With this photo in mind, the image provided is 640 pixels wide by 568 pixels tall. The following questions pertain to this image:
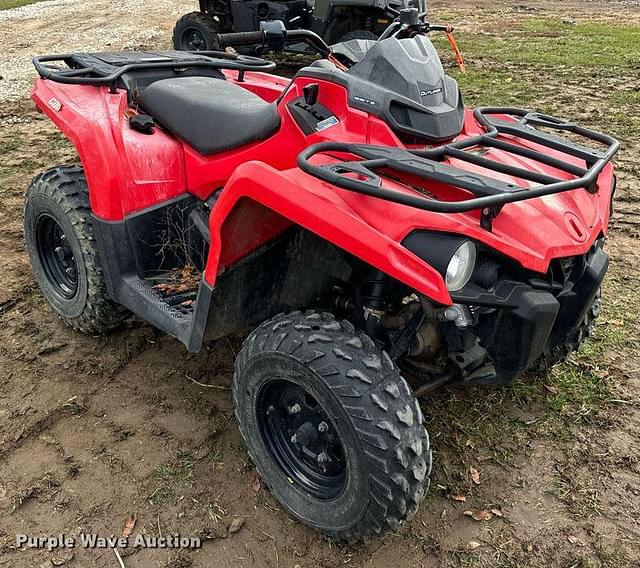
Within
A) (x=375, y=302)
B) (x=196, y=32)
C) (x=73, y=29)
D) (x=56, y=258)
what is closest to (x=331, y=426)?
(x=375, y=302)

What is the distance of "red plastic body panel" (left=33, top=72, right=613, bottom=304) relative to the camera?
192 centimetres

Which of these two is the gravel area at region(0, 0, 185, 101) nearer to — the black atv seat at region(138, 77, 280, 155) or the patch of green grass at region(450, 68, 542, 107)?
the patch of green grass at region(450, 68, 542, 107)

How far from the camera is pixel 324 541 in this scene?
94.0 inches

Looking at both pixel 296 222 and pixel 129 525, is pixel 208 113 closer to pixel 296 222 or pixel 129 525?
pixel 296 222

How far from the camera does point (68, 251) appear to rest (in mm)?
3420

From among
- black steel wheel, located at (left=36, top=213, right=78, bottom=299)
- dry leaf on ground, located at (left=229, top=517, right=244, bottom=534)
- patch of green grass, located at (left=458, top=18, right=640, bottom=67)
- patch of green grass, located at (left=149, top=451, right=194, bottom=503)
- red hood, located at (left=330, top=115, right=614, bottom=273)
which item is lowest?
patch of green grass, located at (left=458, top=18, right=640, bottom=67)

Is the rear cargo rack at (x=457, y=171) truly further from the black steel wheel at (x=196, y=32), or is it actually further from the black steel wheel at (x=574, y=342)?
the black steel wheel at (x=196, y=32)

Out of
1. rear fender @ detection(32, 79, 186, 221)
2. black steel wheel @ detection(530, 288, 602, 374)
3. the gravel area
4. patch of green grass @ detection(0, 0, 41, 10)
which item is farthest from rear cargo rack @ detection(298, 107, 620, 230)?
patch of green grass @ detection(0, 0, 41, 10)

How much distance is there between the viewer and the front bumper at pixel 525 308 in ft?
6.40

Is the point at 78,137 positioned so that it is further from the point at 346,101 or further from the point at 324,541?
the point at 324,541

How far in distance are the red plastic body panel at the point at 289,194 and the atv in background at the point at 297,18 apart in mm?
4938

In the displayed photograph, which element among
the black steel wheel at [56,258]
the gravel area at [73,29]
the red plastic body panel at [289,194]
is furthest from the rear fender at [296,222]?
the gravel area at [73,29]

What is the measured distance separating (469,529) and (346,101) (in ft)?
5.33

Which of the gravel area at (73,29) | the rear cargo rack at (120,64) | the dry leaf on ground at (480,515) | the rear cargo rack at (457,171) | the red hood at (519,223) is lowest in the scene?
the gravel area at (73,29)
